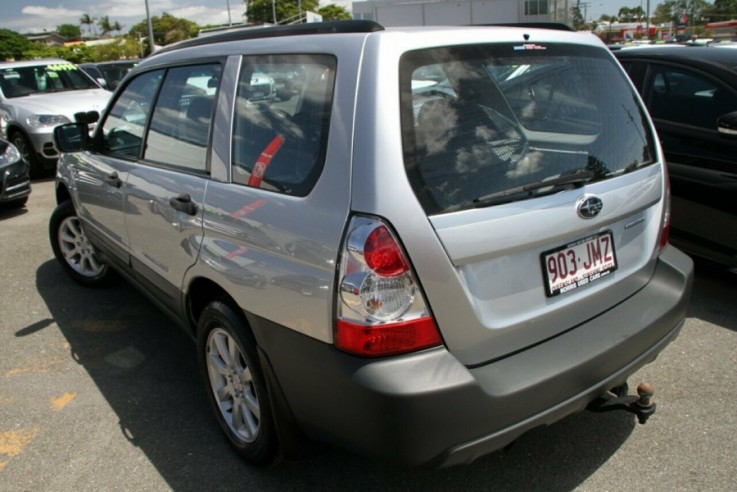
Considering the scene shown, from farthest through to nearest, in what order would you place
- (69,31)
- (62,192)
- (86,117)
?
(69,31) → (62,192) → (86,117)

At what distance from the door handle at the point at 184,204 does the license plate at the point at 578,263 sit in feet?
4.84

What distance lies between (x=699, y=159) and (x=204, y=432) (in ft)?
11.6

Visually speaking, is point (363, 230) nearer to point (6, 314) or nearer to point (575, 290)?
point (575, 290)

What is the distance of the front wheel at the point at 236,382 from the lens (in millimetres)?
2414

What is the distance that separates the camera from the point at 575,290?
7.47 ft

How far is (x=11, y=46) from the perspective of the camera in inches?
2473

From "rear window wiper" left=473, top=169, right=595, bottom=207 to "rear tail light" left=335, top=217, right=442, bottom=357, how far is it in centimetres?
35

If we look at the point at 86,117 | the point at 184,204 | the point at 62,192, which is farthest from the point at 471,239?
the point at 62,192

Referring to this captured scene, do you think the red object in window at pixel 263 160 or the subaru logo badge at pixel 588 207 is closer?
the subaru logo badge at pixel 588 207

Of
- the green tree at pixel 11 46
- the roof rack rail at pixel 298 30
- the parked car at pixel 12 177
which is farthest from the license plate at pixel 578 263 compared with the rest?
the green tree at pixel 11 46

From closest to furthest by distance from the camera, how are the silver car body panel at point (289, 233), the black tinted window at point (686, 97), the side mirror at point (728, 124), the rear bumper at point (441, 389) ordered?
the rear bumper at point (441, 389)
the silver car body panel at point (289, 233)
the side mirror at point (728, 124)
the black tinted window at point (686, 97)

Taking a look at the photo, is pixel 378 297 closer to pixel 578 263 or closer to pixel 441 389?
pixel 441 389

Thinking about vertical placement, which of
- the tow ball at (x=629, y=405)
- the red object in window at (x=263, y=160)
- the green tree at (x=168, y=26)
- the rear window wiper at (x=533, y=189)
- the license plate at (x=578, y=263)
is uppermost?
the green tree at (x=168, y=26)

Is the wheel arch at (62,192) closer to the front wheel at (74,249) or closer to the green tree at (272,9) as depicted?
the front wheel at (74,249)
